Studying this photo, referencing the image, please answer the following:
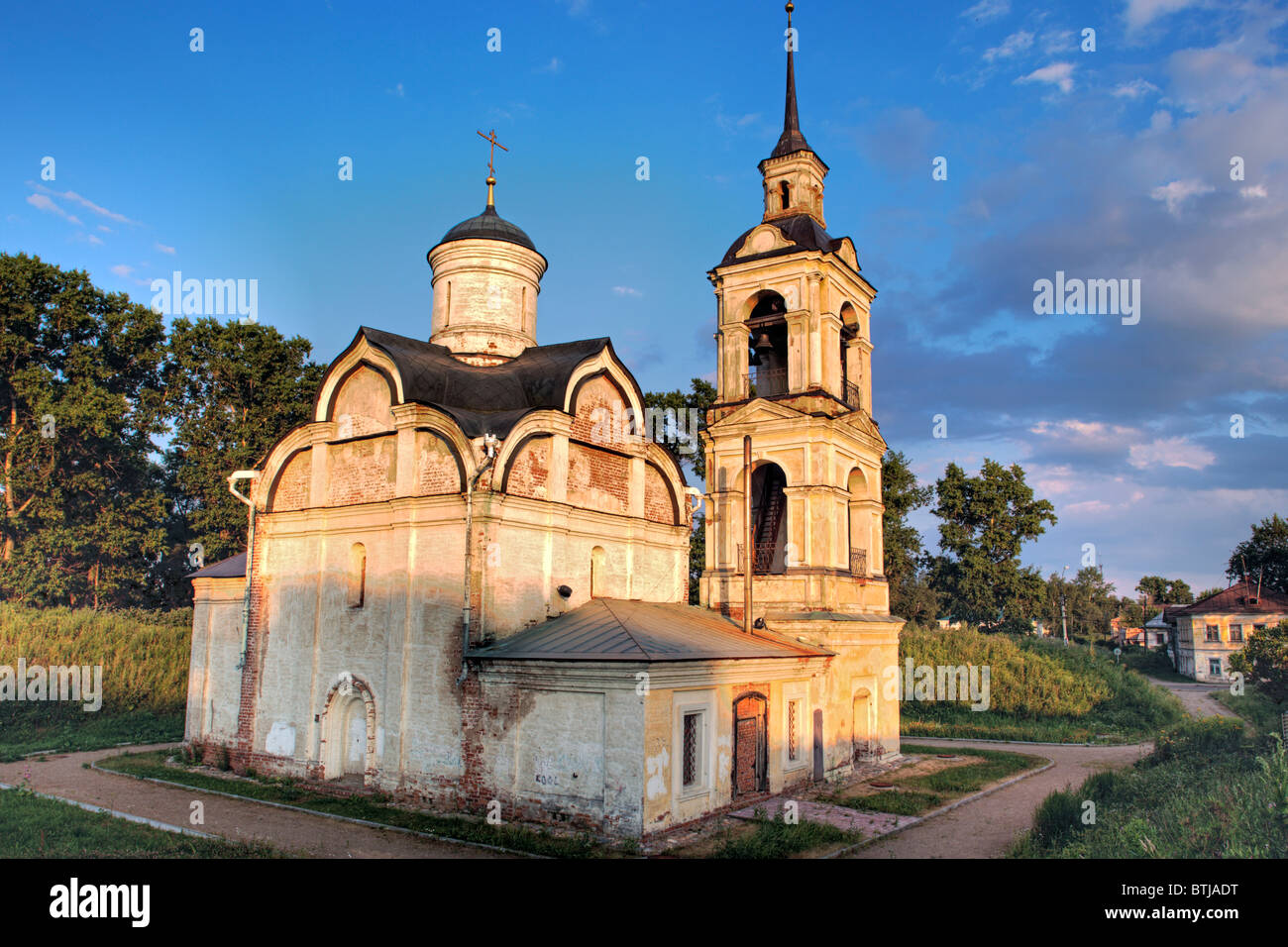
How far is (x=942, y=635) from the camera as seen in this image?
105 feet

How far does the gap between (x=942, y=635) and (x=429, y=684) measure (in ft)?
76.3

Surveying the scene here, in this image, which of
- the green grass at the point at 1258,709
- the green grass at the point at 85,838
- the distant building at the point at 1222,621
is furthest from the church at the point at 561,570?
the distant building at the point at 1222,621

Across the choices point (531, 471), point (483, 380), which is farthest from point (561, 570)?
point (483, 380)

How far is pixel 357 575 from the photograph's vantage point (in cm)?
1595

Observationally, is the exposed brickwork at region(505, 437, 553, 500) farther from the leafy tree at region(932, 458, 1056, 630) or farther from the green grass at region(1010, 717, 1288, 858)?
the leafy tree at region(932, 458, 1056, 630)

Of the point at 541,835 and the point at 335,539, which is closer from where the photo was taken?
the point at 541,835

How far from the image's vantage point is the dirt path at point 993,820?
39.1ft

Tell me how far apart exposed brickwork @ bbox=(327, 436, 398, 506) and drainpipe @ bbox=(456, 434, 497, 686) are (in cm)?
199

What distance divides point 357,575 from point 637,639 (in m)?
6.05

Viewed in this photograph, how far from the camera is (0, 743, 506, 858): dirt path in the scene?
11492 mm

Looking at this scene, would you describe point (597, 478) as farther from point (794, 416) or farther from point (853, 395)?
point (853, 395)
